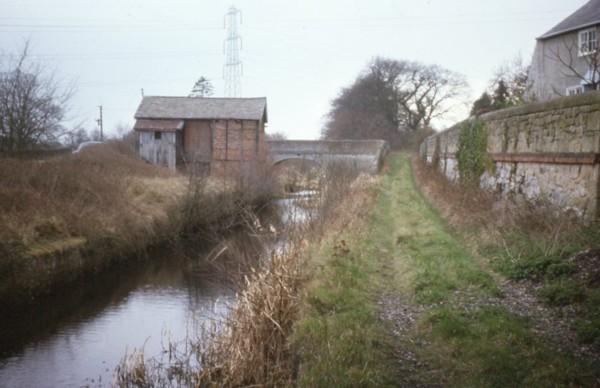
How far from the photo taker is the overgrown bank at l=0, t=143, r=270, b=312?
11086 millimetres

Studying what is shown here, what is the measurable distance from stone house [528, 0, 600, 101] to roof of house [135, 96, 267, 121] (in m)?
16.9

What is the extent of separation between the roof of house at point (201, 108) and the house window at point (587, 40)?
18.6 meters

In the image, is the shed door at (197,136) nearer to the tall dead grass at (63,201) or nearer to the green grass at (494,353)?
the tall dead grass at (63,201)

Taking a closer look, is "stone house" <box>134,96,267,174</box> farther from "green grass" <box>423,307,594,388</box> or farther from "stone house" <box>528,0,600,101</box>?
"green grass" <box>423,307,594,388</box>

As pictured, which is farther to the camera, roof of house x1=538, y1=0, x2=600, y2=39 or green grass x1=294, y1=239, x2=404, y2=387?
roof of house x1=538, y1=0, x2=600, y2=39

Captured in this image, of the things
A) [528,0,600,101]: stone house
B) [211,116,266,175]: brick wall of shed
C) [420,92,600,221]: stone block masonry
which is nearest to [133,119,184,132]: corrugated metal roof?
[211,116,266,175]: brick wall of shed

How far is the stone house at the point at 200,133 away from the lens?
1281 inches

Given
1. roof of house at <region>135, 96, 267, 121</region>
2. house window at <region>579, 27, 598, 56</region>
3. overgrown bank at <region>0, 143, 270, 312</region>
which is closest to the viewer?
overgrown bank at <region>0, 143, 270, 312</region>

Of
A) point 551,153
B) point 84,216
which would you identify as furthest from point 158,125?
point 551,153

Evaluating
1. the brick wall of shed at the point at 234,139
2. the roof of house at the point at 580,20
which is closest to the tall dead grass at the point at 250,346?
the roof of house at the point at 580,20

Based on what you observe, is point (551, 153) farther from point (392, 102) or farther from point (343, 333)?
point (392, 102)

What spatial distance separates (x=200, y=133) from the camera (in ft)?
109

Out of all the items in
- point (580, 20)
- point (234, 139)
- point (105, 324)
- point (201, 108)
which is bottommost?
point (105, 324)

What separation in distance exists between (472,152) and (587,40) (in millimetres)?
13888
